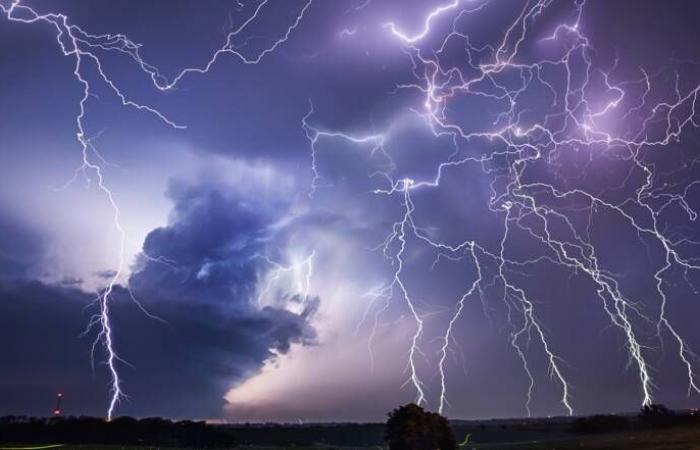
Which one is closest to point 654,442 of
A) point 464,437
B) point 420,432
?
point 420,432

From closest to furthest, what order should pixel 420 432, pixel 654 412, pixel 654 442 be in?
pixel 420 432, pixel 654 442, pixel 654 412

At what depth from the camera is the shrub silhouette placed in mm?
27875

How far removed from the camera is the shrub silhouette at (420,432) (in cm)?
2788

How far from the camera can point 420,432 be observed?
27953mm

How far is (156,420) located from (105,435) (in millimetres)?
9613

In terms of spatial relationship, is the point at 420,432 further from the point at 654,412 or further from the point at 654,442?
the point at 654,412

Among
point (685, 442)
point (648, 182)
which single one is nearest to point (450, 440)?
point (685, 442)

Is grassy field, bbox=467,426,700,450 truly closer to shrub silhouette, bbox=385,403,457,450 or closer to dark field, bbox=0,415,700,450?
dark field, bbox=0,415,700,450

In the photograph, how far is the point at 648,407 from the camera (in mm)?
58438

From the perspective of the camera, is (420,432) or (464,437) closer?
(420,432)

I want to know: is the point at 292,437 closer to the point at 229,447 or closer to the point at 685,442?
the point at 229,447

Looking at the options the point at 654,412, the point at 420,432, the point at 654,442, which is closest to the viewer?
the point at 420,432

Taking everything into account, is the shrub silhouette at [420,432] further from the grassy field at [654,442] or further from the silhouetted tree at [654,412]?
the silhouetted tree at [654,412]

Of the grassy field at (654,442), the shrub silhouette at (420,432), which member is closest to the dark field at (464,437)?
the grassy field at (654,442)
